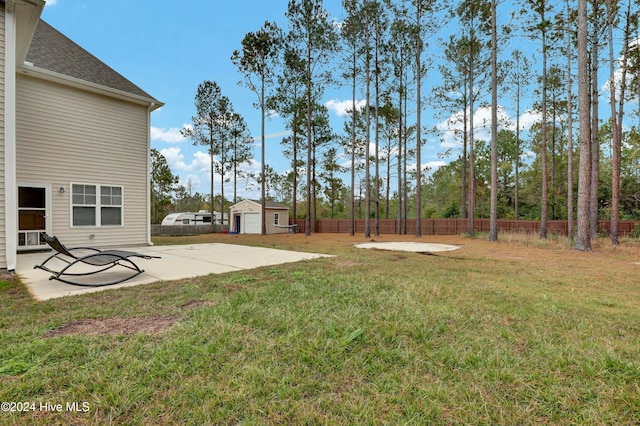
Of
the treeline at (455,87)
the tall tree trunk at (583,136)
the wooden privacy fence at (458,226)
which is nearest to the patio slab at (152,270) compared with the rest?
the tall tree trunk at (583,136)

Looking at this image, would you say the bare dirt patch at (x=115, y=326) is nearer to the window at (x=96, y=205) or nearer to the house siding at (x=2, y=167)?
the house siding at (x=2, y=167)

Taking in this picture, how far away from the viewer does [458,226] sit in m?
19.4

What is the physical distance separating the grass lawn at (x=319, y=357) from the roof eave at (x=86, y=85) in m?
6.29

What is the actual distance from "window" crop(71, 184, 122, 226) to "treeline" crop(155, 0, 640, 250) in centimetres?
1068

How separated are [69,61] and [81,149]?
2662 mm

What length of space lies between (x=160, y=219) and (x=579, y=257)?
3031 cm

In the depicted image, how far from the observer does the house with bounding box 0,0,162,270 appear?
734 centimetres

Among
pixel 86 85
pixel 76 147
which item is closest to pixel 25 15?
pixel 86 85

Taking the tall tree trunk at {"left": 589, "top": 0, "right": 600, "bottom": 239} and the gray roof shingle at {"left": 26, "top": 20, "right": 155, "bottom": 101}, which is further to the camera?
the tall tree trunk at {"left": 589, "top": 0, "right": 600, "bottom": 239}

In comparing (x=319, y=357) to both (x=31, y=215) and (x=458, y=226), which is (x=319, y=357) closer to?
(x=31, y=215)

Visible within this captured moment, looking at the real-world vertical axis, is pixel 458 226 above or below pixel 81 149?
below

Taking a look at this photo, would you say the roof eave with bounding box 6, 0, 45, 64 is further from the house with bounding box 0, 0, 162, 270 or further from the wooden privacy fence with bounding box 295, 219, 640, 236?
the wooden privacy fence with bounding box 295, 219, 640, 236

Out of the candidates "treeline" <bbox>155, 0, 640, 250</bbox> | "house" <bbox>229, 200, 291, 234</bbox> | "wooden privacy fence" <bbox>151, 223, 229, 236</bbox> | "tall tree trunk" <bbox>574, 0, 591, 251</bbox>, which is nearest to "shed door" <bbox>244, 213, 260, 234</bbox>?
"house" <bbox>229, 200, 291, 234</bbox>

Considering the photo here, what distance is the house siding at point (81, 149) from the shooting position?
7344 millimetres
